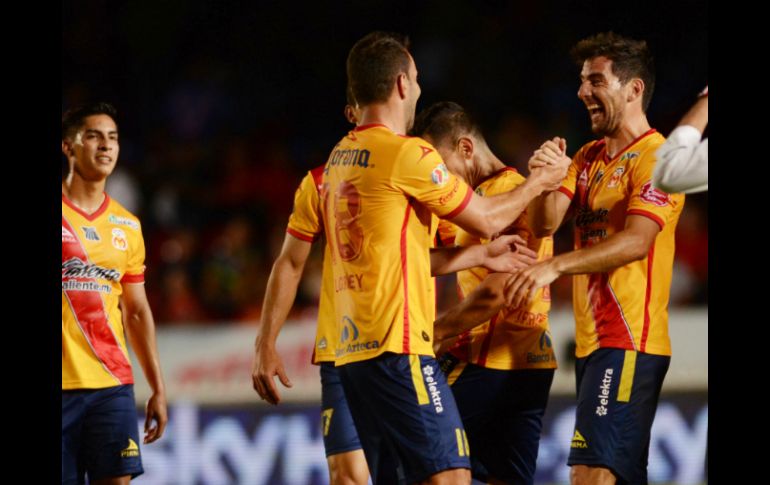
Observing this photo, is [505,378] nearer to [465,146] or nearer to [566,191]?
[566,191]

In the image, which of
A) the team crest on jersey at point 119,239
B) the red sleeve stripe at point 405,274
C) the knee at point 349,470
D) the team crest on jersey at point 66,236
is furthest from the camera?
the team crest on jersey at point 119,239

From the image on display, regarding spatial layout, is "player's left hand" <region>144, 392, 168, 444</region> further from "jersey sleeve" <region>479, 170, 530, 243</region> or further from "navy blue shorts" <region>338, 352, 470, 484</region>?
"jersey sleeve" <region>479, 170, 530, 243</region>

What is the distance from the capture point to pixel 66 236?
5773mm

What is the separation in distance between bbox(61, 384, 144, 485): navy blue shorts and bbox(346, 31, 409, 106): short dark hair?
7.15 ft

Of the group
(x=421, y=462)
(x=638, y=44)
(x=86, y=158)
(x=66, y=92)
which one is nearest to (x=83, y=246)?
(x=86, y=158)

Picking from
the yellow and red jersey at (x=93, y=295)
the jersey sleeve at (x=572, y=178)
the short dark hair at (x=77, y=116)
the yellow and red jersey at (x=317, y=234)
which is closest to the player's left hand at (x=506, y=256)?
the jersey sleeve at (x=572, y=178)

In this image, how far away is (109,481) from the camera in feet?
18.6

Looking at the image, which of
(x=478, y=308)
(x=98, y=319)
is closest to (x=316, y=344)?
(x=478, y=308)

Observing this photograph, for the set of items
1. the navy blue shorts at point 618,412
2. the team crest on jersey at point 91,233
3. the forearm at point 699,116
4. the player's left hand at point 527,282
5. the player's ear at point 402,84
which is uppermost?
the player's ear at point 402,84

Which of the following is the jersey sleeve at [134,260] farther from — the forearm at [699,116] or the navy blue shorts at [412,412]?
the forearm at [699,116]

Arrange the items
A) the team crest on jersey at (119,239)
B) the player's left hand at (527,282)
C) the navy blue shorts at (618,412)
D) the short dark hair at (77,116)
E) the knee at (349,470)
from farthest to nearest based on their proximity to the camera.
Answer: the short dark hair at (77,116)
the team crest on jersey at (119,239)
the knee at (349,470)
the navy blue shorts at (618,412)
the player's left hand at (527,282)

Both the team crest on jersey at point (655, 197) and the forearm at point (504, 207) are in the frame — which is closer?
the forearm at point (504, 207)

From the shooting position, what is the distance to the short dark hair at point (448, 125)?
5652 millimetres

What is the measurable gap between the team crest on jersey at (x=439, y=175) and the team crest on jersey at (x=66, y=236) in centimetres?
222
